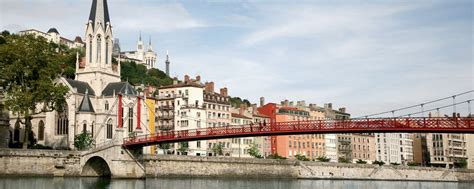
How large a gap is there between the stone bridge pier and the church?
34.5ft

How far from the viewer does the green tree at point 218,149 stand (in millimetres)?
84250

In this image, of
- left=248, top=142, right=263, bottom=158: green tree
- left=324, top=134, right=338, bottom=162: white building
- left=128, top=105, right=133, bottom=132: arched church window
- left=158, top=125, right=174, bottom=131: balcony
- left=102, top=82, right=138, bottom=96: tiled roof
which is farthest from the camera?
left=324, top=134, right=338, bottom=162: white building

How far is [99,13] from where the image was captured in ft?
276

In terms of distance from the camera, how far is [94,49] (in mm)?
83125

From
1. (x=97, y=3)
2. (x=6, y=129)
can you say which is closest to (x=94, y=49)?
(x=97, y=3)

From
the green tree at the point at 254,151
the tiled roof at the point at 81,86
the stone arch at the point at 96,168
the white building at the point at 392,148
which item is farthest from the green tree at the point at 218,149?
the white building at the point at 392,148

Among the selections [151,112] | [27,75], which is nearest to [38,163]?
[27,75]

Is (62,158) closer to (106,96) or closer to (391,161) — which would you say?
(106,96)

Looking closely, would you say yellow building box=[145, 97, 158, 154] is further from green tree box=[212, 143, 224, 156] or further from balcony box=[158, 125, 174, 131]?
green tree box=[212, 143, 224, 156]

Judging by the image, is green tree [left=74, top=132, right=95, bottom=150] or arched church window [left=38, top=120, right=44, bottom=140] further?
arched church window [left=38, top=120, right=44, bottom=140]

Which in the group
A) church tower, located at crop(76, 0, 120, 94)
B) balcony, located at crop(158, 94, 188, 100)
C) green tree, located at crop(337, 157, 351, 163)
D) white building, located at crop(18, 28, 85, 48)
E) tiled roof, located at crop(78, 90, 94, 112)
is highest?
white building, located at crop(18, 28, 85, 48)

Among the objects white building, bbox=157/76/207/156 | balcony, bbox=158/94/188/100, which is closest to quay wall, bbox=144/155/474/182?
white building, bbox=157/76/207/156

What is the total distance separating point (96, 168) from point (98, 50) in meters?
27.7

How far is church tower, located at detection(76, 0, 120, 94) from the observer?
8231 centimetres
